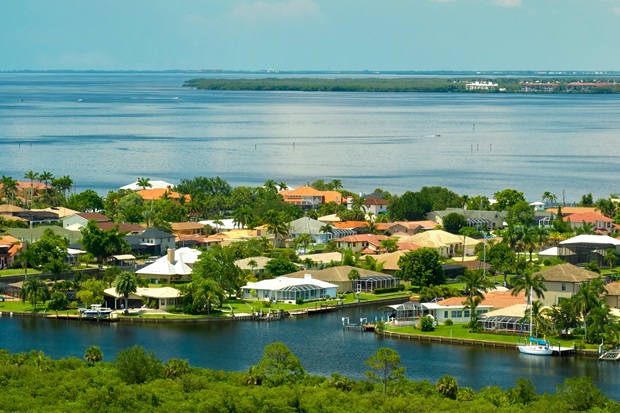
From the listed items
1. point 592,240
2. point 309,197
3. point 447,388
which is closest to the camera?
point 447,388

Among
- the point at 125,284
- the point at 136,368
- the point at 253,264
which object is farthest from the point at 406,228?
the point at 136,368

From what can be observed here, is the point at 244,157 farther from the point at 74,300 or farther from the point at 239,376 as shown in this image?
the point at 239,376

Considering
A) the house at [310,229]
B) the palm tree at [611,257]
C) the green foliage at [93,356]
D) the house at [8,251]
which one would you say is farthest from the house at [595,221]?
the green foliage at [93,356]

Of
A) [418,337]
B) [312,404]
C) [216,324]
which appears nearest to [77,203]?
[216,324]

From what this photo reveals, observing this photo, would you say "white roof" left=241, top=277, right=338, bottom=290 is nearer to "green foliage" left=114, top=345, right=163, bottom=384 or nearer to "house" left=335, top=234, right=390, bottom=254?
"house" left=335, top=234, right=390, bottom=254

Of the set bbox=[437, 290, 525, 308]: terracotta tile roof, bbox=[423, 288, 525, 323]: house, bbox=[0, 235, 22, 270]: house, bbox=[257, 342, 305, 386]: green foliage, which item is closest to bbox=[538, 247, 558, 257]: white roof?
bbox=[437, 290, 525, 308]: terracotta tile roof

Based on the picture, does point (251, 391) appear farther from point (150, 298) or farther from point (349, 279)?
point (349, 279)
